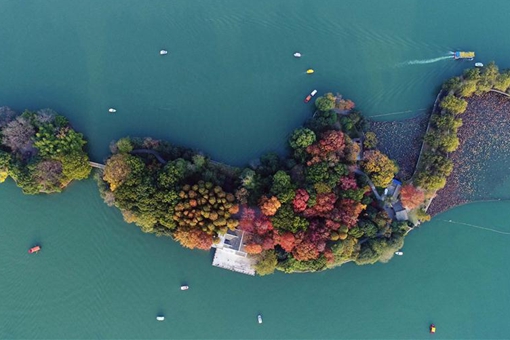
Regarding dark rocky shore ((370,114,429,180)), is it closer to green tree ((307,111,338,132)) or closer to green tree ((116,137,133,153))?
green tree ((307,111,338,132))

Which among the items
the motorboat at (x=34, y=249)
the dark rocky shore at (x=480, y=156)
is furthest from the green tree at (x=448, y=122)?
the motorboat at (x=34, y=249)

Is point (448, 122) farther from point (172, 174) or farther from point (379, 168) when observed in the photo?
point (172, 174)

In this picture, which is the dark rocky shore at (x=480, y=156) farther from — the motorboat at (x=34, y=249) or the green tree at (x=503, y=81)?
the motorboat at (x=34, y=249)

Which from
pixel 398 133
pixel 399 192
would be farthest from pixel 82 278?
pixel 398 133

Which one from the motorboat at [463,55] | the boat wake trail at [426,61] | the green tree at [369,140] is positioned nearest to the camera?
the green tree at [369,140]

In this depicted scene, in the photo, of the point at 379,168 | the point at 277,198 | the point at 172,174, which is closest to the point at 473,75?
the point at 379,168

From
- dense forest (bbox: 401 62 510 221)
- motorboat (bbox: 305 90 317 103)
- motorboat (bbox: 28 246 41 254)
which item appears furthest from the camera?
motorboat (bbox: 305 90 317 103)

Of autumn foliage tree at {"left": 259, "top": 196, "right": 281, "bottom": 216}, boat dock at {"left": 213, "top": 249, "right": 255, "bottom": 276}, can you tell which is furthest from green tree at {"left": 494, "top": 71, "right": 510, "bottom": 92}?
boat dock at {"left": 213, "top": 249, "right": 255, "bottom": 276}
